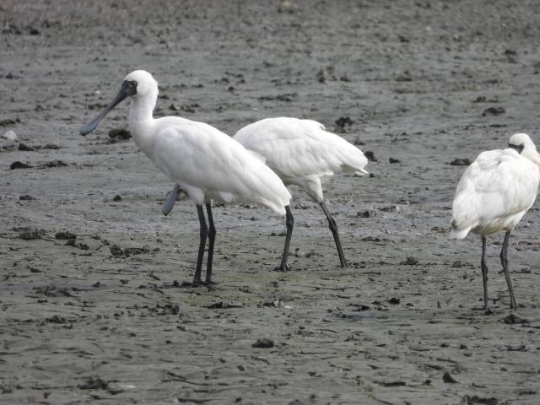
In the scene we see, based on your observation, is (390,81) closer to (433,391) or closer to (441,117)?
(441,117)

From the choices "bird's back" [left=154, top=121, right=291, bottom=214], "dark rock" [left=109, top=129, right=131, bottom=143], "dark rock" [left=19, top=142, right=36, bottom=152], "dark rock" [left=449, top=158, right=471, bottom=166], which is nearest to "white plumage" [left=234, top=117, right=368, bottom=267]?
"bird's back" [left=154, top=121, right=291, bottom=214]

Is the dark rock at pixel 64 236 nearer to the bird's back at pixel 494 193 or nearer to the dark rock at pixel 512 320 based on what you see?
the bird's back at pixel 494 193

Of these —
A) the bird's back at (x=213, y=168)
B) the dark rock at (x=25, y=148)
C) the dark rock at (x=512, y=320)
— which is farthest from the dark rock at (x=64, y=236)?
the dark rock at (x=25, y=148)

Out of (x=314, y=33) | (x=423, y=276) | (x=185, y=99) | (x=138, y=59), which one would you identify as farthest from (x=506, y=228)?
(x=314, y=33)

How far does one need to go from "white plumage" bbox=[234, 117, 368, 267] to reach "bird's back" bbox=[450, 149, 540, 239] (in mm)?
1892

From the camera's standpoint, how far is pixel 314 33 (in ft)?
71.9

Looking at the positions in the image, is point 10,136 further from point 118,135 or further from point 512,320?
point 512,320

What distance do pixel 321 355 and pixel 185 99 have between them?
1050 centimetres

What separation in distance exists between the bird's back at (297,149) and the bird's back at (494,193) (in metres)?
1.95

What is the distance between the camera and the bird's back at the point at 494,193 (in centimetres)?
845

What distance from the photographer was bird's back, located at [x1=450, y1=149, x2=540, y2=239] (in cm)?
845

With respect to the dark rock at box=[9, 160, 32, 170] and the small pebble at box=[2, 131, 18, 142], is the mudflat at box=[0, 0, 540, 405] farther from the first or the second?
the small pebble at box=[2, 131, 18, 142]

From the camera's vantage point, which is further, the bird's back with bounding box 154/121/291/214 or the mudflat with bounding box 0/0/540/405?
the bird's back with bounding box 154/121/291/214

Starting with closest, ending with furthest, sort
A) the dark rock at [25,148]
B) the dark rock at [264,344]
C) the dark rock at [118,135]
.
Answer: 1. the dark rock at [264,344]
2. the dark rock at [25,148]
3. the dark rock at [118,135]
